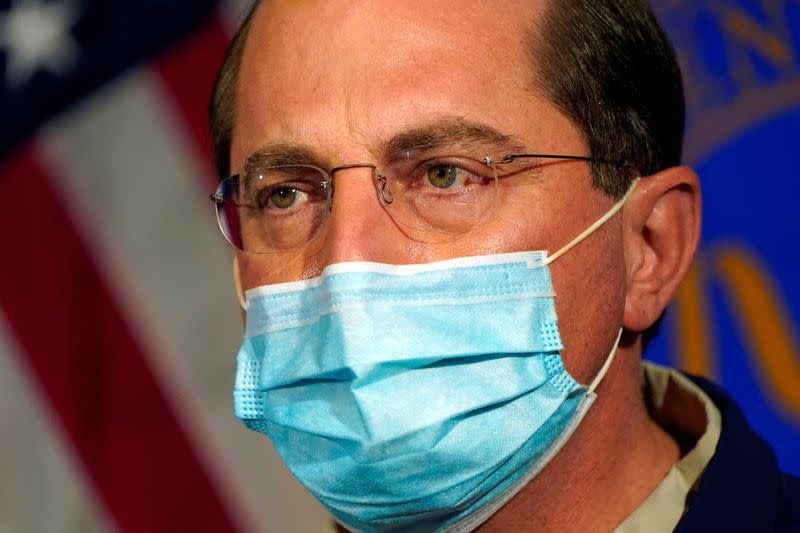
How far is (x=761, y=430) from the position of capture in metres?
3.16

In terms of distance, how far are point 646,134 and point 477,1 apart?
0.51m

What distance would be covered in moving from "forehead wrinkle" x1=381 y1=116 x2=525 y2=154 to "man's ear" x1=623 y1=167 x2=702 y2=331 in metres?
0.39

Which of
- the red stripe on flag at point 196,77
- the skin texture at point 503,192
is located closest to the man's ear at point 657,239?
the skin texture at point 503,192

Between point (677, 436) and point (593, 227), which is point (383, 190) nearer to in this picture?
point (593, 227)

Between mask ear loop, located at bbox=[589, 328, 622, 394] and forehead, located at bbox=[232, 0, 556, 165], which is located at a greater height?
forehead, located at bbox=[232, 0, 556, 165]

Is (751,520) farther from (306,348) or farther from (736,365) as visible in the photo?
(736,365)

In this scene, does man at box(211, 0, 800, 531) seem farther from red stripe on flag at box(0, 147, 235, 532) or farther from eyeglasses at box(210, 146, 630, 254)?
red stripe on flag at box(0, 147, 235, 532)

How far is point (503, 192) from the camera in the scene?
6.77ft

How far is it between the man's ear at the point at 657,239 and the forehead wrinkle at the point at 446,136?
39 centimetres

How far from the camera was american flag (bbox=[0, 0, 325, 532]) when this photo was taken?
165 inches

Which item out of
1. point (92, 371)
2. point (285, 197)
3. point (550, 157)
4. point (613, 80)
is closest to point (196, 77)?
point (92, 371)

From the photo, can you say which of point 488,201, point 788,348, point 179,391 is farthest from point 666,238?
point 179,391

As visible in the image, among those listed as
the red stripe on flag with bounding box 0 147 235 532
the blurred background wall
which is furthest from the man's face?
the red stripe on flag with bounding box 0 147 235 532

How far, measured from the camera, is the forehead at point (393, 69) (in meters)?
2.04
